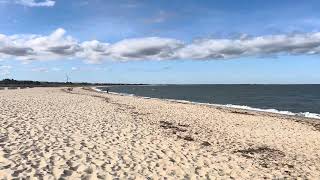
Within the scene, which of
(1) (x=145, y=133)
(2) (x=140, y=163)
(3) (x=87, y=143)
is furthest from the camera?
(1) (x=145, y=133)

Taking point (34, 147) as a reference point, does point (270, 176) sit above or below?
below

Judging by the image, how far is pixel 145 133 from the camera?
52.9 feet

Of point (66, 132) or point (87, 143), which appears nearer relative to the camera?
point (87, 143)

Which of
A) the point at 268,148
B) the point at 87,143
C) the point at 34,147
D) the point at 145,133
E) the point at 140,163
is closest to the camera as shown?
the point at 140,163

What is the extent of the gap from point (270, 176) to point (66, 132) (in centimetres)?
799

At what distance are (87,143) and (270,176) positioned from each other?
601 cm

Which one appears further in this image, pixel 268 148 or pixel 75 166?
pixel 268 148

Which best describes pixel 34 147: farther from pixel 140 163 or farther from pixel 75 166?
pixel 140 163

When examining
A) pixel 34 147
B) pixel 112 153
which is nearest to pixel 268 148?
pixel 112 153

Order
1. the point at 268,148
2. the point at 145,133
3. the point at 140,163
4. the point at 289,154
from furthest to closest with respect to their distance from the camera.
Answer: the point at 145,133, the point at 268,148, the point at 289,154, the point at 140,163

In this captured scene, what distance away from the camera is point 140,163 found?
10289mm

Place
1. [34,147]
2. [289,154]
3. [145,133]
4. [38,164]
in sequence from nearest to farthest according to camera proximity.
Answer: [38,164]
[34,147]
[289,154]
[145,133]

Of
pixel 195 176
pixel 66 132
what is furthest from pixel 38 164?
pixel 66 132

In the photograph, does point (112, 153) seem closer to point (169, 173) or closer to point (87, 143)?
point (87, 143)
